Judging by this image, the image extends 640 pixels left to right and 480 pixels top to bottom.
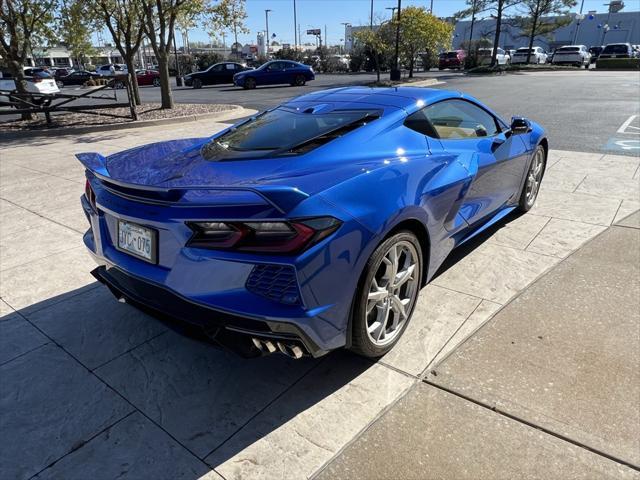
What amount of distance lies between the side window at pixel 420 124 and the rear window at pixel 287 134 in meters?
0.23

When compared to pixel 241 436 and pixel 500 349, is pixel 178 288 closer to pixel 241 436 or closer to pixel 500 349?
pixel 241 436

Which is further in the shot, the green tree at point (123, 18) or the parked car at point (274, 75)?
the parked car at point (274, 75)

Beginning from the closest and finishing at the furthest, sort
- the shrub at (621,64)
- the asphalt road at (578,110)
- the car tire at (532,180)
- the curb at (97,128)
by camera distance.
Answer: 1. the car tire at (532,180)
2. the asphalt road at (578,110)
3. the curb at (97,128)
4. the shrub at (621,64)

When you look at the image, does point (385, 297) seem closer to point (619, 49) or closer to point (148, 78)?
point (148, 78)

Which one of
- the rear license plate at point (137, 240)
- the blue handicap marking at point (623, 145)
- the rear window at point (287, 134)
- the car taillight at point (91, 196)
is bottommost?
the blue handicap marking at point (623, 145)

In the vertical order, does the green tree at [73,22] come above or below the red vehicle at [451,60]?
above

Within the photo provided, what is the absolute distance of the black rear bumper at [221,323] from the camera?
2090 millimetres

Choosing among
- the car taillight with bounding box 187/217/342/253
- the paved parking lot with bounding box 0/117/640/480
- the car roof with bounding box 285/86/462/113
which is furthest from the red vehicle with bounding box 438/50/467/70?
the car taillight with bounding box 187/217/342/253

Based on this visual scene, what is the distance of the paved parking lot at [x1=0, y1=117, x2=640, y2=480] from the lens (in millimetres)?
2191

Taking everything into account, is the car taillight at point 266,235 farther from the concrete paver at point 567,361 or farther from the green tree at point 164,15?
the green tree at point 164,15

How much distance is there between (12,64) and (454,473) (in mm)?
14356

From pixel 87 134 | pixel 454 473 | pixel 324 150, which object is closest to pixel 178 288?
pixel 324 150

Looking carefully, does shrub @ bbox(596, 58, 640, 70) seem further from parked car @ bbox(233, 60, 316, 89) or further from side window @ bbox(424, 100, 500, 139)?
side window @ bbox(424, 100, 500, 139)

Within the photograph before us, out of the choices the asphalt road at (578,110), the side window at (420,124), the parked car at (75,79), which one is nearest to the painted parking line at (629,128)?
the asphalt road at (578,110)
